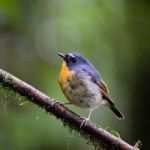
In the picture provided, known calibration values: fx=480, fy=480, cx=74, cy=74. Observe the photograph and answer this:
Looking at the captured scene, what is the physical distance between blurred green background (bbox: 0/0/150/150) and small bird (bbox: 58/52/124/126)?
131 cm

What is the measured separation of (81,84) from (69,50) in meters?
2.56

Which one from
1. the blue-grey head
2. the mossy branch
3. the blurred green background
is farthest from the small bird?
the blurred green background

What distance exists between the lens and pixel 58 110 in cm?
363

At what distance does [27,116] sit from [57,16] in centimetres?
172

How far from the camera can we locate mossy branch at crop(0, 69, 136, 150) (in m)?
3.56

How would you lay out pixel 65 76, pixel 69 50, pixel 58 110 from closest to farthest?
1. pixel 58 110
2. pixel 65 76
3. pixel 69 50

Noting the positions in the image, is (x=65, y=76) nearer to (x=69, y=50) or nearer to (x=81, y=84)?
(x=81, y=84)

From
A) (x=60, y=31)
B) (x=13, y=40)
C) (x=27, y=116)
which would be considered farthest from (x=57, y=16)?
(x=27, y=116)

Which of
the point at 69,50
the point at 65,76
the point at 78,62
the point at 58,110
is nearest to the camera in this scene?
the point at 58,110

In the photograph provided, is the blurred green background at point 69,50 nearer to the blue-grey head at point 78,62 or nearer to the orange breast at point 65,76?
the blue-grey head at point 78,62

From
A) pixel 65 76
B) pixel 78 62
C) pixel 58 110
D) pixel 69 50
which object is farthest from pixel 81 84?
pixel 69 50

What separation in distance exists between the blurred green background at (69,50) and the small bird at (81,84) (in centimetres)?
131

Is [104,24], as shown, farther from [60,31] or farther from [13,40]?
[13,40]

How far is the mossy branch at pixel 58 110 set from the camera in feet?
11.7
